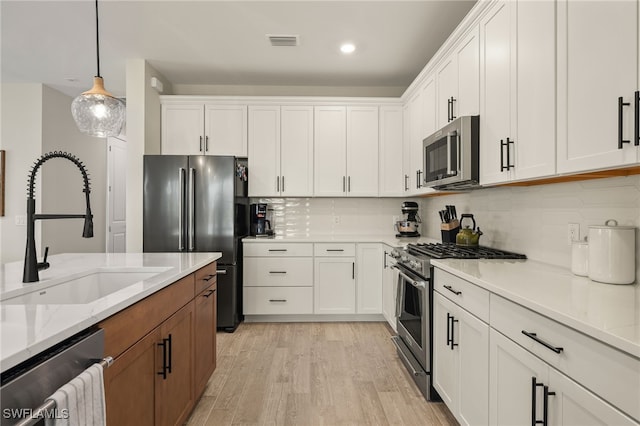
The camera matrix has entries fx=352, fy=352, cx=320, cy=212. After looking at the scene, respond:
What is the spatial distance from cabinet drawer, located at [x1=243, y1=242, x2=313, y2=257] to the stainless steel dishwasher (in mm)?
2836

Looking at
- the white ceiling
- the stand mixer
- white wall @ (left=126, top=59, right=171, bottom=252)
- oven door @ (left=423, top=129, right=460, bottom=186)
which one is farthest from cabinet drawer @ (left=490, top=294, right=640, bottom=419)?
white wall @ (left=126, top=59, right=171, bottom=252)

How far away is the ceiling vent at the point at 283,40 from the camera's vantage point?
10.6 feet

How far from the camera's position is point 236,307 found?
12.4 ft

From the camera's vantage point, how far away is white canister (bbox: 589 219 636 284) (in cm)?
147

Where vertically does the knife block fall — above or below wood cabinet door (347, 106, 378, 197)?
below

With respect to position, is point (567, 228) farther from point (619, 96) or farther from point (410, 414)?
point (410, 414)

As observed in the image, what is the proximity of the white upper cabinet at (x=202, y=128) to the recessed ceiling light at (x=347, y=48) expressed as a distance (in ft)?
4.42

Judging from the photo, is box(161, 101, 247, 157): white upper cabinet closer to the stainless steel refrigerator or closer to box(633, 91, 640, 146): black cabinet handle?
the stainless steel refrigerator

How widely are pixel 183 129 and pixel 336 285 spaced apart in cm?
253

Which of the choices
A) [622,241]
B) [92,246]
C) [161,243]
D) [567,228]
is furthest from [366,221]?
[92,246]

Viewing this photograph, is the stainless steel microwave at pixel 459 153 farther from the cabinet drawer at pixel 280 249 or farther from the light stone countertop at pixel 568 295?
the cabinet drawer at pixel 280 249

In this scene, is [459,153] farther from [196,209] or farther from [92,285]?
[196,209]

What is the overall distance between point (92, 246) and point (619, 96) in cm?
637

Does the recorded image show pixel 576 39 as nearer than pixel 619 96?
No
